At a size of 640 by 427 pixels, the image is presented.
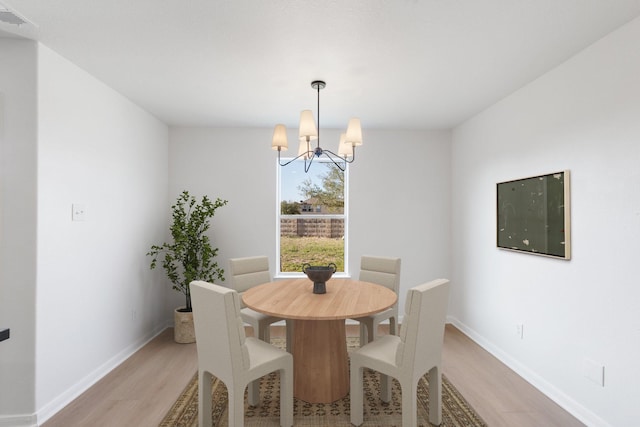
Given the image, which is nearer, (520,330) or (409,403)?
(409,403)

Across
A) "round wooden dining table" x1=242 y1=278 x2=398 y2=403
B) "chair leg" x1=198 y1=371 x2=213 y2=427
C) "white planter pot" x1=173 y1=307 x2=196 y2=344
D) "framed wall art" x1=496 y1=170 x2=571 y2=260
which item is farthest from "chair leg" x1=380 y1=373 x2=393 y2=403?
"white planter pot" x1=173 y1=307 x2=196 y2=344

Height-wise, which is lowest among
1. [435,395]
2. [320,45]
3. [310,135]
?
[435,395]

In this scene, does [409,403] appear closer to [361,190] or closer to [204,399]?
[204,399]

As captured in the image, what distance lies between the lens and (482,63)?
2.47m

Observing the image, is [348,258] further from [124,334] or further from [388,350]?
[124,334]

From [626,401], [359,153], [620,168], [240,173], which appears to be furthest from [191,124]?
[626,401]

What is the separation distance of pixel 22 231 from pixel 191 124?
7.53 feet

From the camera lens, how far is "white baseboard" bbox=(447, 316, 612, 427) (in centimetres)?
221

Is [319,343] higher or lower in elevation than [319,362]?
higher

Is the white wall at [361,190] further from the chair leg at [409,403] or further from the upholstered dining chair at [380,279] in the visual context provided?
the chair leg at [409,403]

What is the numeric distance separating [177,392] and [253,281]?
3.62 feet

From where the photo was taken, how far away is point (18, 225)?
2199 mm

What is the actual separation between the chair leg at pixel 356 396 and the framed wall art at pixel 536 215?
1.75 m

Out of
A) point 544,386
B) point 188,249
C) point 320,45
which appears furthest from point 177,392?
point 544,386
